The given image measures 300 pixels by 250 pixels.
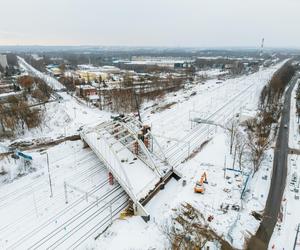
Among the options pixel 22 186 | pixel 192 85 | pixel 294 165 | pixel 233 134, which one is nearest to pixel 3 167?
pixel 22 186

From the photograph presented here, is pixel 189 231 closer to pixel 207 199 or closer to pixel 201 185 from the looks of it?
pixel 207 199

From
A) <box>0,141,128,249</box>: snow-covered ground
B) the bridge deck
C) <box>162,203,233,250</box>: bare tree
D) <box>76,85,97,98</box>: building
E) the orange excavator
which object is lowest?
<box>0,141,128,249</box>: snow-covered ground

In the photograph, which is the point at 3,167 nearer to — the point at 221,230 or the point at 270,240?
the point at 221,230

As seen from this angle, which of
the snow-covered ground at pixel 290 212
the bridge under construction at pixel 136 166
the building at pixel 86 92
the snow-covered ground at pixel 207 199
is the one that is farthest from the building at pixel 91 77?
the snow-covered ground at pixel 290 212

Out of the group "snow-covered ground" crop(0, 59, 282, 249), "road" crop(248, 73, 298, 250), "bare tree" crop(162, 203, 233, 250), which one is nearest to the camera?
"bare tree" crop(162, 203, 233, 250)

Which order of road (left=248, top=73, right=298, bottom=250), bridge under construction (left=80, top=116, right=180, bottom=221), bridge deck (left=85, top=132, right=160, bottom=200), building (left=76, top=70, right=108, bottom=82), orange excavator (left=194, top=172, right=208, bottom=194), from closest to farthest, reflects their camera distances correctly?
road (left=248, top=73, right=298, bottom=250) < bridge under construction (left=80, top=116, right=180, bottom=221) < bridge deck (left=85, top=132, right=160, bottom=200) < orange excavator (left=194, top=172, right=208, bottom=194) < building (left=76, top=70, right=108, bottom=82)

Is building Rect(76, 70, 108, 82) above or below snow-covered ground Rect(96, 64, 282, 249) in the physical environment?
above

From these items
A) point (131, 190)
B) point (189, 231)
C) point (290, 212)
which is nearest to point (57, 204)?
point (131, 190)

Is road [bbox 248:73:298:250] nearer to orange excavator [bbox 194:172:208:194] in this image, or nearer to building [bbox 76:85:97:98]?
orange excavator [bbox 194:172:208:194]

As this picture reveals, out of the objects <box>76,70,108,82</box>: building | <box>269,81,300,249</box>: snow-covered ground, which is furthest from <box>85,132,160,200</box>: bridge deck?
<box>76,70,108,82</box>: building
